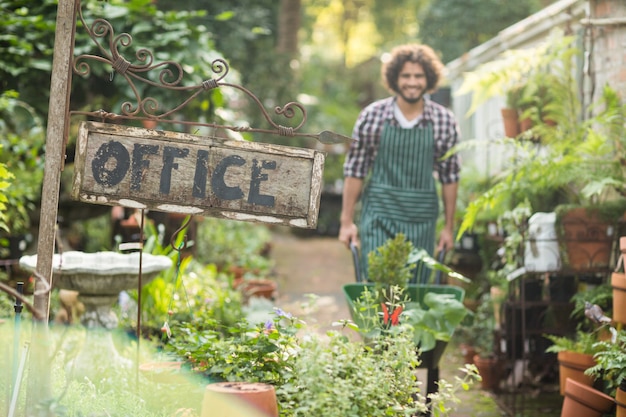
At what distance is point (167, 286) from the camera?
5.95 m

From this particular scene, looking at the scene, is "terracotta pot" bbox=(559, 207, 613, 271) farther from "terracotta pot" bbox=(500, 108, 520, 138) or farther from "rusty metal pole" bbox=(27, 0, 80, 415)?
"rusty metal pole" bbox=(27, 0, 80, 415)

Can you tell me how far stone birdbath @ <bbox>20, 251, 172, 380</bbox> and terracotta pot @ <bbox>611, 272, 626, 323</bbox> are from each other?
2.47 meters

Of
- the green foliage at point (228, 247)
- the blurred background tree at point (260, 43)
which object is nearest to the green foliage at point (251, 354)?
the blurred background tree at point (260, 43)

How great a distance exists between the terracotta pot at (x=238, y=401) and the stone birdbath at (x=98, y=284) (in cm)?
176

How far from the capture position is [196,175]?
295cm

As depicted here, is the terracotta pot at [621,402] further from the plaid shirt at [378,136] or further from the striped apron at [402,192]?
the plaid shirt at [378,136]

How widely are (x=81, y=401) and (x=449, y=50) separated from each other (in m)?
12.3

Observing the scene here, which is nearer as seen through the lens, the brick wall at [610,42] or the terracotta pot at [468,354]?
the brick wall at [610,42]

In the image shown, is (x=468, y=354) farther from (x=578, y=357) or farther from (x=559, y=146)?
(x=559, y=146)

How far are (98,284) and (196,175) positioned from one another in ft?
5.61

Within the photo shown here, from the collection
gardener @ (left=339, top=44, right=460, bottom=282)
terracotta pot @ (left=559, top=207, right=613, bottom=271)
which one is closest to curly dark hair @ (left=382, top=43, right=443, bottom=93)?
gardener @ (left=339, top=44, right=460, bottom=282)

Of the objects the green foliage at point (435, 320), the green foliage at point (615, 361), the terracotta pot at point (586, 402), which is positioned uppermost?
the green foliage at point (435, 320)

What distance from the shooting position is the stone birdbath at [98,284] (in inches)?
167

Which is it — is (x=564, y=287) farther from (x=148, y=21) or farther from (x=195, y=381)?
(x=148, y=21)
